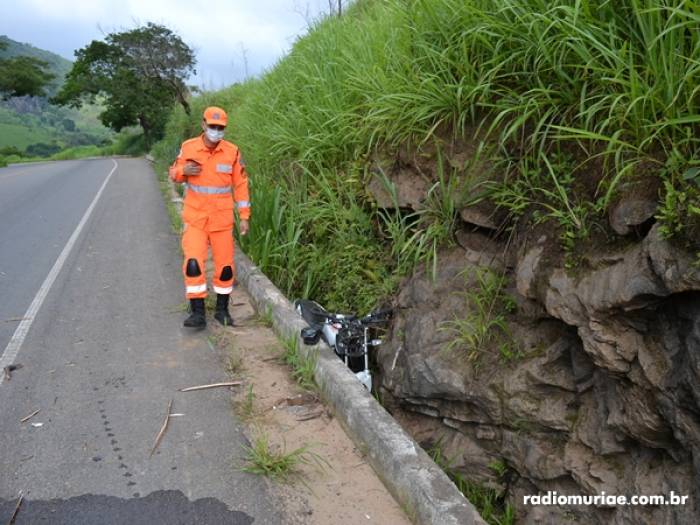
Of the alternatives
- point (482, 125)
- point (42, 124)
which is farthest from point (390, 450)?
point (42, 124)

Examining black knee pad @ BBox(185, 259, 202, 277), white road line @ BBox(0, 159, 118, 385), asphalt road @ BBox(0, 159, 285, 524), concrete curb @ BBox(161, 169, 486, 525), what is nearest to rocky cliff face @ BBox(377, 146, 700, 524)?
concrete curb @ BBox(161, 169, 486, 525)

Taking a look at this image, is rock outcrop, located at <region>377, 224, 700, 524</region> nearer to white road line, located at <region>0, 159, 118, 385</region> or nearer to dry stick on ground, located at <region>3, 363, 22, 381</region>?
dry stick on ground, located at <region>3, 363, 22, 381</region>

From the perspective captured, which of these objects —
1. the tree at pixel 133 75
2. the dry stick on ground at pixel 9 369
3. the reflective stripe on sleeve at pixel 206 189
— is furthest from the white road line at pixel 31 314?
the tree at pixel 133 75

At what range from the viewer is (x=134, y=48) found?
41031 millimetres

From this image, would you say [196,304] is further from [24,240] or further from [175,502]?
[24,240]

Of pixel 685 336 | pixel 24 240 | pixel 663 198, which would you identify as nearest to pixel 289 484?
pixel 685 336

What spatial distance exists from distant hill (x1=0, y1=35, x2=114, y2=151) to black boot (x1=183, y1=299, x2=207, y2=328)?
55.5 m

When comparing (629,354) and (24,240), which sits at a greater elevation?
(629,354)

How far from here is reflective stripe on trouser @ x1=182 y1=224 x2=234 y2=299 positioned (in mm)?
4906

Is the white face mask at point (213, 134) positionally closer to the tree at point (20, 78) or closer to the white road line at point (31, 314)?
the white road line at point (31, 314)

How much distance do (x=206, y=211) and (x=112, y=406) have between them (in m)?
1.87

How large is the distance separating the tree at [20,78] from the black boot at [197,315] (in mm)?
59142

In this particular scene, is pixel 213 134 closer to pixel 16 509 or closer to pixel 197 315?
pixel 197 315

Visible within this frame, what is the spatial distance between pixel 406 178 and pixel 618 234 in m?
2.00
